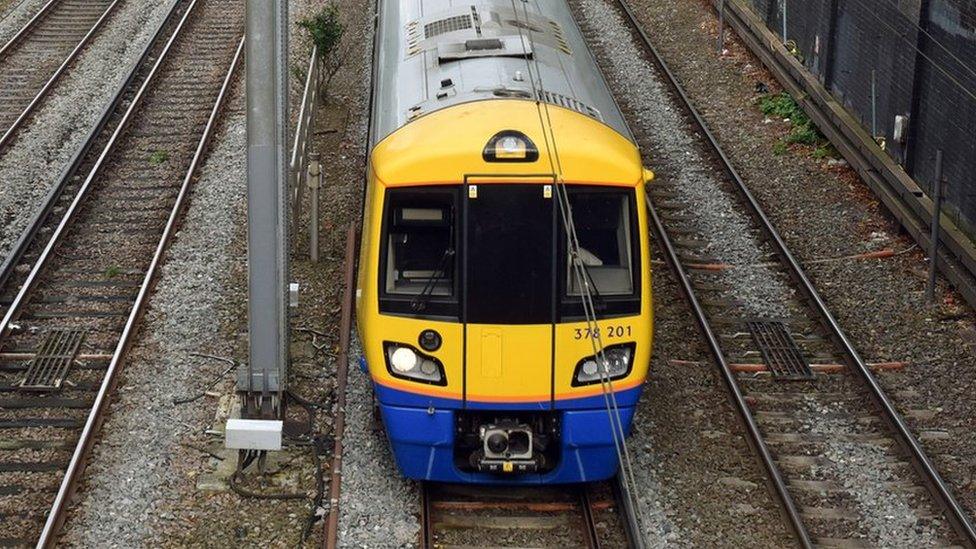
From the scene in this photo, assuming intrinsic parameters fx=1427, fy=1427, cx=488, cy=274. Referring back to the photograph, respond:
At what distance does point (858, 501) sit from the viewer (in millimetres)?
10234

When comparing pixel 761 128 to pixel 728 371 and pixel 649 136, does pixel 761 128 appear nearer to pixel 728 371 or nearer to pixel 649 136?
pixel 649 136

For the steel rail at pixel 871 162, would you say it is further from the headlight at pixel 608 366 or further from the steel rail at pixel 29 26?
the steel rail at pixel 29 26

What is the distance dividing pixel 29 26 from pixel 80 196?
7762mm

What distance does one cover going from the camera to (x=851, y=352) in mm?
12352

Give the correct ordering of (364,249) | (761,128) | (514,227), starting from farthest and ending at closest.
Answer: (761,128)
(364,249)
(514,227)

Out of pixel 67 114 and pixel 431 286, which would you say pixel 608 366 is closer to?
pixel 431 286

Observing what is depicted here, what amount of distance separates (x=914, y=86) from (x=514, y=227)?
8179 millimetres

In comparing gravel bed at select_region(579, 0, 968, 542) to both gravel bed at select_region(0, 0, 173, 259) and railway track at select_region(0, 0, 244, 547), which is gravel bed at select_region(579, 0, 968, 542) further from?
gravel bed at select_region(0, 0, 173, 259)

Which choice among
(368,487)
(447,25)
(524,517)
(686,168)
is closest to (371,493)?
(368,487)

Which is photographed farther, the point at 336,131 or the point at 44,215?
the point at 336,131

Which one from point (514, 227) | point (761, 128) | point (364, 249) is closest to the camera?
point (514, 227)

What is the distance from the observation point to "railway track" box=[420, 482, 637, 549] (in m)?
9.67

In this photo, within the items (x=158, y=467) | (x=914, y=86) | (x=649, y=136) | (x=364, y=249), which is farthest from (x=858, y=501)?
(x=649, y=136)

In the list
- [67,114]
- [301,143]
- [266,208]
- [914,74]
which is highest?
[266,208]
